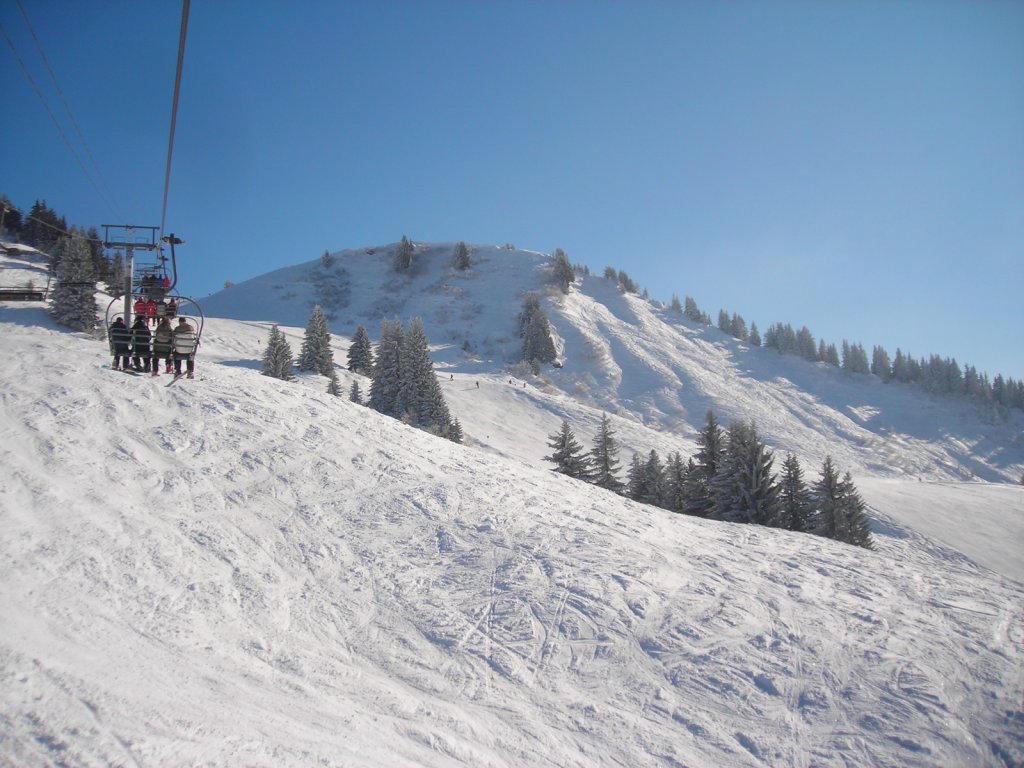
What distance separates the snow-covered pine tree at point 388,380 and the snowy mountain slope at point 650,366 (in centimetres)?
1193

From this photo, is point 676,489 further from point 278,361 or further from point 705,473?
point 278,361

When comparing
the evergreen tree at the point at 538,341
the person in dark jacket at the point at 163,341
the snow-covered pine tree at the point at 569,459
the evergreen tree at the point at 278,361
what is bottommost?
the snow-covered pine tree at the point at 569,459

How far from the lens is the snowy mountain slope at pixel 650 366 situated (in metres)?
63.9

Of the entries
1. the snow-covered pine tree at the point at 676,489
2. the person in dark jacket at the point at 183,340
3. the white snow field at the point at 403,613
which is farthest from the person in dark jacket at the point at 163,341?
the snow-covered pine tree at the point at 676,489

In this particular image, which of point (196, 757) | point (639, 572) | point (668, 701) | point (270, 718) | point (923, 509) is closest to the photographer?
point (196, 757)

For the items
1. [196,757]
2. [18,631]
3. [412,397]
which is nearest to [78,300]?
[412,397]

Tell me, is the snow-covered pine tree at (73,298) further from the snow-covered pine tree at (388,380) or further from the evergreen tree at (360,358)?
the snow-covered pine tree at (388,380)

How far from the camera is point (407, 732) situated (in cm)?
583

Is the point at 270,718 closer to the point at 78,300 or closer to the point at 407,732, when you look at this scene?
the point at 407,732

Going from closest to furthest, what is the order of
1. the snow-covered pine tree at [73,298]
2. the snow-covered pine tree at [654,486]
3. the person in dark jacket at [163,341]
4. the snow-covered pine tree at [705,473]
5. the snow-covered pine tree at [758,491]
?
the person in dark jacket at [163,341] → the snow-covered pine tree at [758,491] → the snow-covered pine tree at [705,473] → the snow-covered pine tree at [654,486] → the snow-covered pine tree at [73,298]

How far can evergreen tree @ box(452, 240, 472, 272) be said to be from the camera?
107500mm

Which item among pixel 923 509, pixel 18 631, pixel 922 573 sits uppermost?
pixel 18 631

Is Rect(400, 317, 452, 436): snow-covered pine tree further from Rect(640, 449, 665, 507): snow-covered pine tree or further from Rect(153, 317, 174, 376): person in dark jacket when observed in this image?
Rect(153, 317, 174, 376): person in dark jacket

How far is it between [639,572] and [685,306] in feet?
370
